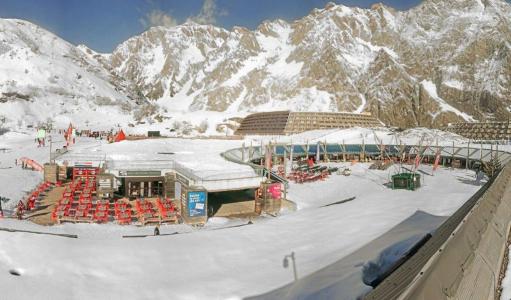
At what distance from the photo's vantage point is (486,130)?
116 metres

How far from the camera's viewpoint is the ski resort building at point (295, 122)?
119812 millimetres

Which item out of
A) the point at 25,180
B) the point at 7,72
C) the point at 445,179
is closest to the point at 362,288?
the point at 25,180

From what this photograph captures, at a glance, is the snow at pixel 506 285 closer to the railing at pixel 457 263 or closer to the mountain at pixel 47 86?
the railing at pixel 457 263

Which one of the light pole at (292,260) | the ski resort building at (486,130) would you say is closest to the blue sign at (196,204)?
the light pole at (292,260)

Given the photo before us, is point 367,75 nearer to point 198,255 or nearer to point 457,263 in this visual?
point 198,255

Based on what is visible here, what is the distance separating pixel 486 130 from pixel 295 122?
5885cm

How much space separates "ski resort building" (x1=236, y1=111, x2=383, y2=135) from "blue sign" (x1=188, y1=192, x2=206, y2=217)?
90426 mm

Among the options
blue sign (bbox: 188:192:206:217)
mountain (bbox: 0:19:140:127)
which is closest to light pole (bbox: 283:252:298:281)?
blue sign (bbox: 188:192:206:217)

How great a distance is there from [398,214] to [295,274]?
7.51 meters

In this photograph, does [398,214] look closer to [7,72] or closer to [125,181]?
[125,181]

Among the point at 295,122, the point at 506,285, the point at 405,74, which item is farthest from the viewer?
the point at 405,74

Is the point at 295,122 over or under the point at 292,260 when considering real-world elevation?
over

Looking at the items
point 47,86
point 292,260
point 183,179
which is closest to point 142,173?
point 183,179

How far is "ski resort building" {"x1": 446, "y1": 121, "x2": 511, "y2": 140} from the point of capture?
357 ft
